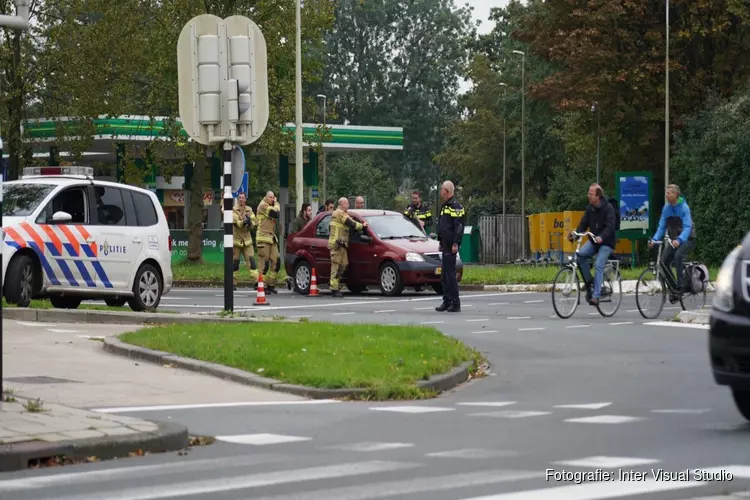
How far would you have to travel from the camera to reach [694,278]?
22.2 meters

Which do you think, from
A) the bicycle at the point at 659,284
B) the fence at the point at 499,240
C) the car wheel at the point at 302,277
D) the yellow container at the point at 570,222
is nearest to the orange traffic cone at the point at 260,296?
the car wheel at the point at 302,277

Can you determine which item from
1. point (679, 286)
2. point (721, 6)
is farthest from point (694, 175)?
point (679, 286)

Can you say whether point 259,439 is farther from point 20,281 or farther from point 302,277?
point 302,277

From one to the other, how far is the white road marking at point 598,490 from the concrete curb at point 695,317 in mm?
13236

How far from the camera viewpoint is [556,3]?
4816cm

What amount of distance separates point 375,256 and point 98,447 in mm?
20146

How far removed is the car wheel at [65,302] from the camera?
72.9 ft

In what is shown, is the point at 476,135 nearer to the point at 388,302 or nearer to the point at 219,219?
the point at 219,219

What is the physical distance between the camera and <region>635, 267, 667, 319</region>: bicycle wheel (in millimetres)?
21641

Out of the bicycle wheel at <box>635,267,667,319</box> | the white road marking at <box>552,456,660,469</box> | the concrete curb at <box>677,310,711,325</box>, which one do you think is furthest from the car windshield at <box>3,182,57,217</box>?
the white road marking at <box>552,456,660,469</box>

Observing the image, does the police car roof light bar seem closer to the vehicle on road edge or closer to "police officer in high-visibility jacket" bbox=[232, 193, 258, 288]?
"police officer in high-visibility jacket" bbox=[232, 193, 258, 288]

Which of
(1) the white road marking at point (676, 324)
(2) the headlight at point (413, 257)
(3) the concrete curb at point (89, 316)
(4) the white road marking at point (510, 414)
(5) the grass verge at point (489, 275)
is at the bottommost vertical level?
(4) the white road marking at point (510, 414)

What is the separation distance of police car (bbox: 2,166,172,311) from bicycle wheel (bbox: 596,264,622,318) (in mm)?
6498

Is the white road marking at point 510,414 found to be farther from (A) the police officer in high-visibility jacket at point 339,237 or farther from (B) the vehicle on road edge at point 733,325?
(A) the police officer in high-visibility jacket at point 339,237
